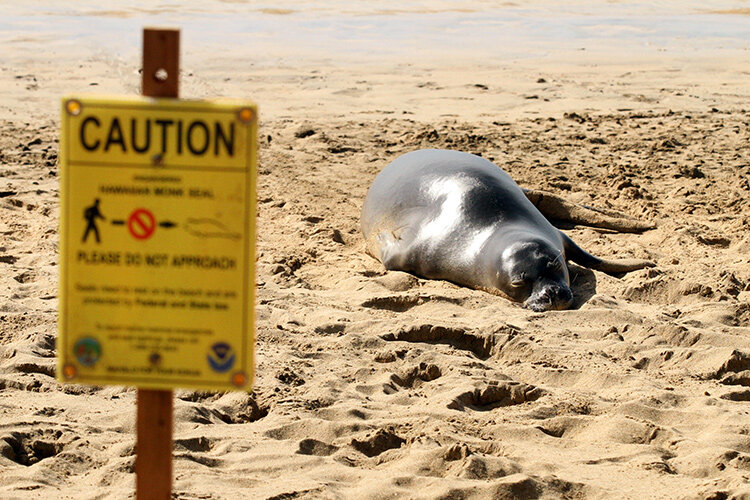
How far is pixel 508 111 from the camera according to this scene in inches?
440

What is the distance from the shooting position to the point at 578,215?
23.8ft

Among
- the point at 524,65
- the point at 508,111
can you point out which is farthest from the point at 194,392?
the point at 524,65

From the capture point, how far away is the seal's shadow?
568cm

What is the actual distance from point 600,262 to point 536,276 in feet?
2.32

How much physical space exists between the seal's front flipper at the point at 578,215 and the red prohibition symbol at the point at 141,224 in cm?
545

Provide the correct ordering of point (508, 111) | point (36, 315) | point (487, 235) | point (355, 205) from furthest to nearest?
point (508, 111), point (355, 205), point (487, 235), point (36, 315)

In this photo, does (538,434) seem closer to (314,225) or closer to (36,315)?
(36,315)

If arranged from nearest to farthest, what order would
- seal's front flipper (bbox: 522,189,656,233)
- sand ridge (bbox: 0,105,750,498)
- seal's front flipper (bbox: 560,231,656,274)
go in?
sand ridge (bbox: 0,105,750,498)
seal's front flipper (bbox: 560,231,656,274)
seal's front flipper (bbox: 522,189,656,233)

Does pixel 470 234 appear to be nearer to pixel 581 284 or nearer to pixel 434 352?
pixel 581 284

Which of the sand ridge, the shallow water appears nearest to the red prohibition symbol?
the sand ridge

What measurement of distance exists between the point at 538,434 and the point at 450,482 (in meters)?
0.63

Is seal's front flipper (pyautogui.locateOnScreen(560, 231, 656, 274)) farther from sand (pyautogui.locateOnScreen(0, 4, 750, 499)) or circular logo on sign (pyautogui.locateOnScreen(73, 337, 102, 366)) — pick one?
circular logo on sign (pyautogui.locateOnScreen(73, 337, 102, 366))

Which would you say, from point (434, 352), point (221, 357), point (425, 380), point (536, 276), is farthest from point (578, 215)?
point (221, 357)

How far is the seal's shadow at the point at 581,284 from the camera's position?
18.6 ft
